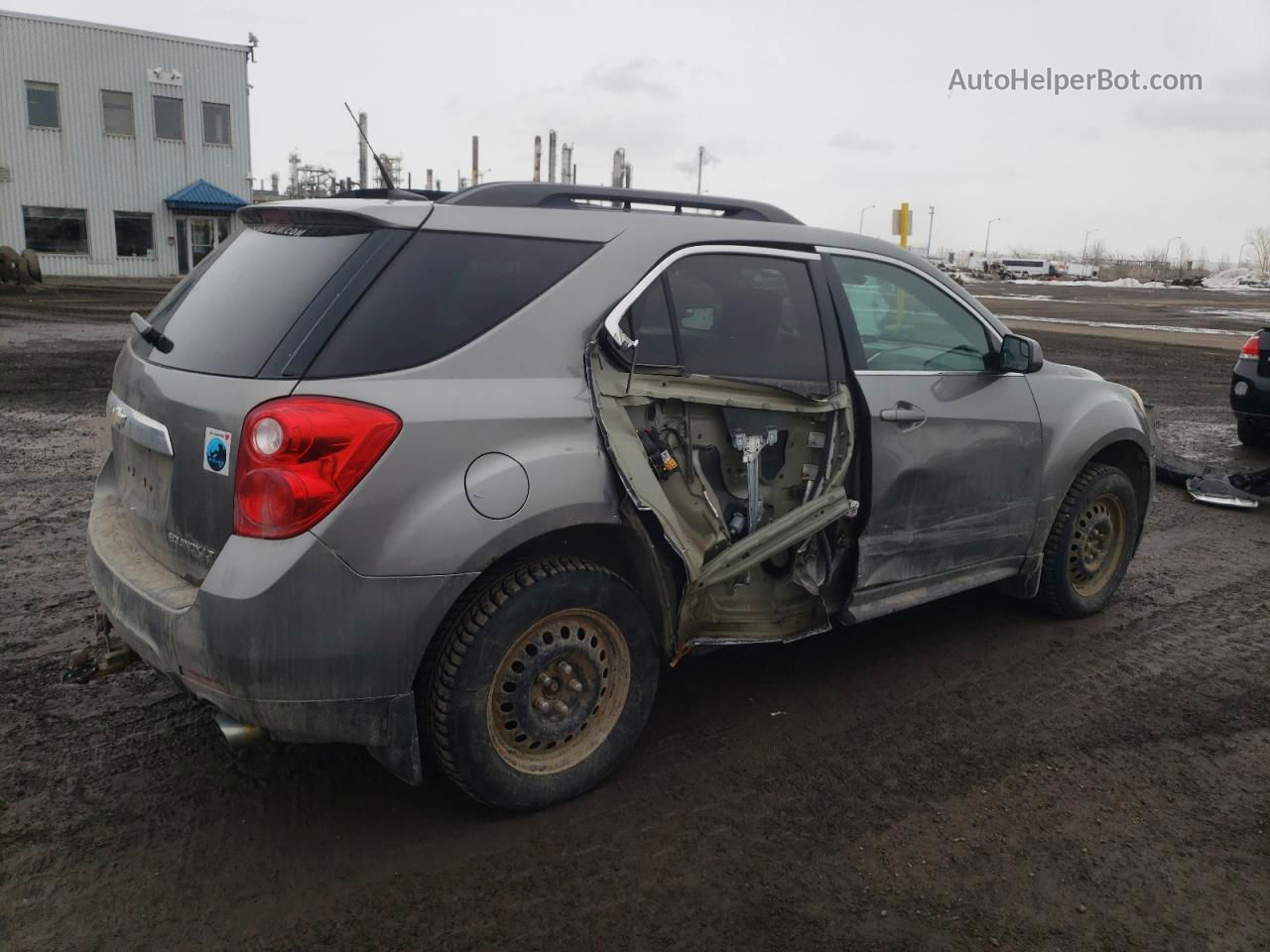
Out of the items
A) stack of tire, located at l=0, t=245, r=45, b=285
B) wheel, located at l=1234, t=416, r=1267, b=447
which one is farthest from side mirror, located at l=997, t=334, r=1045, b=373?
stack of tire, located at l=0, t=245, r=45, b=285

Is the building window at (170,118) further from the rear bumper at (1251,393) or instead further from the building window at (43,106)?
the rear bumper at (1251,393)

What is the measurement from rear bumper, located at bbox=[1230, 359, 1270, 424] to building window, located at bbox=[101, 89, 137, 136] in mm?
36460

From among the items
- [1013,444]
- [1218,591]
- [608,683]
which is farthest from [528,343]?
[1218,591]

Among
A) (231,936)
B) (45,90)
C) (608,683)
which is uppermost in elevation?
(45,90)

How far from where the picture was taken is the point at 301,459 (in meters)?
2.74

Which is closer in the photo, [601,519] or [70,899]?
[70,899]

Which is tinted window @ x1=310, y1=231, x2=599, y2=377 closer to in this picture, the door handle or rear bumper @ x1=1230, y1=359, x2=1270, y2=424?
the door handle

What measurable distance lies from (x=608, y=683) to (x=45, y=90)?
1530 inches

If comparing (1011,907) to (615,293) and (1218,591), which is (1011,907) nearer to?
(615,293)

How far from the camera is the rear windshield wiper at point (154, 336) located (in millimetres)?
3357

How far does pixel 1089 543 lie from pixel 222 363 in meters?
4.13

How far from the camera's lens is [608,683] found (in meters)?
3.42

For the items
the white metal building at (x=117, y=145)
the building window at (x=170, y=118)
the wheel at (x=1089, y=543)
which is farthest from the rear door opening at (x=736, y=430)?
the building window at (x=170, y=118)

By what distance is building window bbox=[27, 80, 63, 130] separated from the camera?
34.0m
